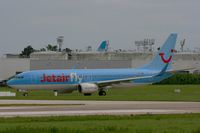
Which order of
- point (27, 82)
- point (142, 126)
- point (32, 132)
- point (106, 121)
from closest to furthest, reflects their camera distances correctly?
point (32, 132)
point (142, 126)
point (106, 121)
point (27, 82)

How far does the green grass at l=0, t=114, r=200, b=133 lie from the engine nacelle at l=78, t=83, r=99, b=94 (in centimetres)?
3828

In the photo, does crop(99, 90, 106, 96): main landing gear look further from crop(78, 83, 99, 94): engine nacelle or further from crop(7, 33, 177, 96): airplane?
crop(78, 83, 99, 94): engine nacelle

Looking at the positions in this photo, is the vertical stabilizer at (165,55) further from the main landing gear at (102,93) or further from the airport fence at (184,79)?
the airport fence at (184,79)

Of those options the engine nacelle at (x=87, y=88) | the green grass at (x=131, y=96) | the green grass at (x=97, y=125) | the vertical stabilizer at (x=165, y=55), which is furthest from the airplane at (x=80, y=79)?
the green grass at (x=97, y=125)

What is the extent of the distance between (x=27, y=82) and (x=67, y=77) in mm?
4317

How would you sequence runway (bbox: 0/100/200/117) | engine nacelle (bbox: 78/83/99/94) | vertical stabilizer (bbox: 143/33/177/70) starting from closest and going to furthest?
runway (bbox: 0/100/200/117) < engine nacelle (bbox: 78/83/99/94) < vertical stabilizer (bbox: 143/33/177/70)

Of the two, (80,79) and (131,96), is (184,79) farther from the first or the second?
(131,96)

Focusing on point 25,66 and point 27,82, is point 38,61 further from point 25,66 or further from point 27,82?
point 27,82

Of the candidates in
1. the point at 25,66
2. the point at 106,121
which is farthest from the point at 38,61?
the point at 106,121

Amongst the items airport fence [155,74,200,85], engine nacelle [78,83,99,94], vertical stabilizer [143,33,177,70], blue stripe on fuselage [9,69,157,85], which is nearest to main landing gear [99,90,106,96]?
engine nacelle [78,83,99,94]

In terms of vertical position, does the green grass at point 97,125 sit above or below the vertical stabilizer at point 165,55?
below

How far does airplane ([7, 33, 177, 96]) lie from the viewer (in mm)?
70125

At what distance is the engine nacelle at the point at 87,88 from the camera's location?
69000mm

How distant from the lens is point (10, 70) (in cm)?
11475
